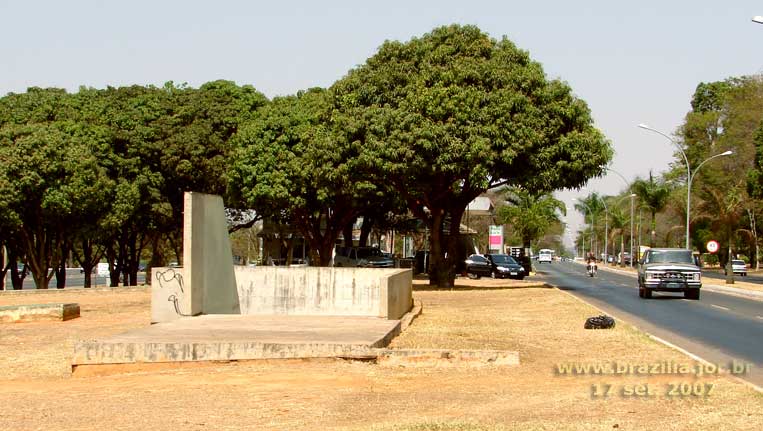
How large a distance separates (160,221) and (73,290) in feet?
52.9

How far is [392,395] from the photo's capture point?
1236 centimetres

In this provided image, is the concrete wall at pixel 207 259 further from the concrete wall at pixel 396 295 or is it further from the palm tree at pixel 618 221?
the palm tree at pixel 618 221

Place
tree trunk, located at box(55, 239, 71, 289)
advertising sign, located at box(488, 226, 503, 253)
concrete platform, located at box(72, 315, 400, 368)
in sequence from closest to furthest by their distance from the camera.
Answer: concrete platform, located at box(72, 315, 400, 368) < tree trunk, located at box(55, 239, 71, 289) < advertising sign, located at box(488, 226, 503, 253)

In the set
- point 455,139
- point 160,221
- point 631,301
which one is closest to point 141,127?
point 160,221

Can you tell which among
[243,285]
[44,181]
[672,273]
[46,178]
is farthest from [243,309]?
[46,178]

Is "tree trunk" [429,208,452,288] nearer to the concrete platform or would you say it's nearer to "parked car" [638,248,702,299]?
"parked car" [638,248,702,299]

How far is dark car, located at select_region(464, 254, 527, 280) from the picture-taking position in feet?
199

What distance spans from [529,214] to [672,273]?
62.3m

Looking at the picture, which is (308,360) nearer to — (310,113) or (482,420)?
(482,420)

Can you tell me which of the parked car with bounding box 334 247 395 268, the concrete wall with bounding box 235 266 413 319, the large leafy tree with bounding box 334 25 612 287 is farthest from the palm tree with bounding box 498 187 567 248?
the concrete wall with bounding box 235 266 413 319

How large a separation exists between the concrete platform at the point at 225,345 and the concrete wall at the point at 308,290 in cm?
829

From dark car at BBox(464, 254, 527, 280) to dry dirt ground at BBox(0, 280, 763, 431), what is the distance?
40935 mm

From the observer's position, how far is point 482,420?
10.5 meters

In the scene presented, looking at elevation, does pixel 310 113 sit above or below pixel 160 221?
above
